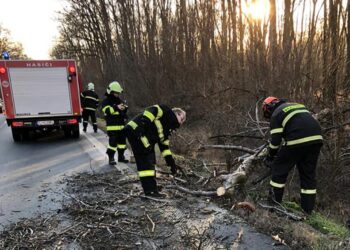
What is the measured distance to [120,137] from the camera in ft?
23.8

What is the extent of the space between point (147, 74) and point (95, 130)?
150 inches

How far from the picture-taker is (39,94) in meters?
10.1

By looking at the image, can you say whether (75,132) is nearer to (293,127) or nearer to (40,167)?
(40,167)

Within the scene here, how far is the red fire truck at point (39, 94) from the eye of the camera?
9.79 meters

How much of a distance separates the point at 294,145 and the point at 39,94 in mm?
8223

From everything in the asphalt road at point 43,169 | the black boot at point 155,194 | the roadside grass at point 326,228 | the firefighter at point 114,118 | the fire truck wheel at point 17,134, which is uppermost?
the firefighter at point 114,118

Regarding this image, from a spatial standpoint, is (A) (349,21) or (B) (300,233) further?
(A) (349,21)

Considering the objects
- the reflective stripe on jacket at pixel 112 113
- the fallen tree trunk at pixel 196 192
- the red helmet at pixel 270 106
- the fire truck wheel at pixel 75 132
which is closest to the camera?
the fallen tree trunk at pixel 196 192

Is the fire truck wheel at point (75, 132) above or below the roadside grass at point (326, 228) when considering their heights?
above

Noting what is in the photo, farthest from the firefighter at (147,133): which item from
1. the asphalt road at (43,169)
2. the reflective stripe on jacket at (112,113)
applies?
the reflective stripe on jacket at (112,113)

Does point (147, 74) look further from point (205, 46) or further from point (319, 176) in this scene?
point (319, 176)

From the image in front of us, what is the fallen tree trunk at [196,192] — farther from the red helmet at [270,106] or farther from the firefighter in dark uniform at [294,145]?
the red helmet at [270,106]

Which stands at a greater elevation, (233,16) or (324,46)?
(233,16)

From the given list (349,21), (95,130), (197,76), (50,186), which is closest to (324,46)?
(349,21)
